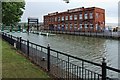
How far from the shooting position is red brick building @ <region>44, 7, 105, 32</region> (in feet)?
239

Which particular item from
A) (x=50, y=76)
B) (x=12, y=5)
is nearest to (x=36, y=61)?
(x=50, y=76)

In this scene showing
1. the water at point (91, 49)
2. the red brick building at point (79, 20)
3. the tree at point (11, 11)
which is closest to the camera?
the water at point (91, 49)

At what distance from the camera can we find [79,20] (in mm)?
80938

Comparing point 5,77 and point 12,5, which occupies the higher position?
point 12,5

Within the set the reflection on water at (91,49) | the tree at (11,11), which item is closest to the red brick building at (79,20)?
the reflection on water at (91,49)

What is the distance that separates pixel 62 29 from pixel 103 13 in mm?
21115

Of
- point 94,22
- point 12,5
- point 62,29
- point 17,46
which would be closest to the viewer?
point 17,46

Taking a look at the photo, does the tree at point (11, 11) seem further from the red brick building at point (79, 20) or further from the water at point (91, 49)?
the red brick building at point (79, 20)

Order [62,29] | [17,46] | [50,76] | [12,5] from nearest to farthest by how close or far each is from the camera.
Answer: [50,76]
[17,46]
[12,5]
[62,29]

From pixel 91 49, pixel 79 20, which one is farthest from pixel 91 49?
pixel 79 20

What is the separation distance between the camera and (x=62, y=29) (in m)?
92.7

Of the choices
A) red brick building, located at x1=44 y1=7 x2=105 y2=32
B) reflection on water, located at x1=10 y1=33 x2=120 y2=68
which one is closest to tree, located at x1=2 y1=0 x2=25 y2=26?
reflection on water, located at x1=10 y1=33 x2=120 y2=68

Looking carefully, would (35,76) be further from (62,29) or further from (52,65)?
(62,29)

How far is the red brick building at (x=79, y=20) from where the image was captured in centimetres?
7294
